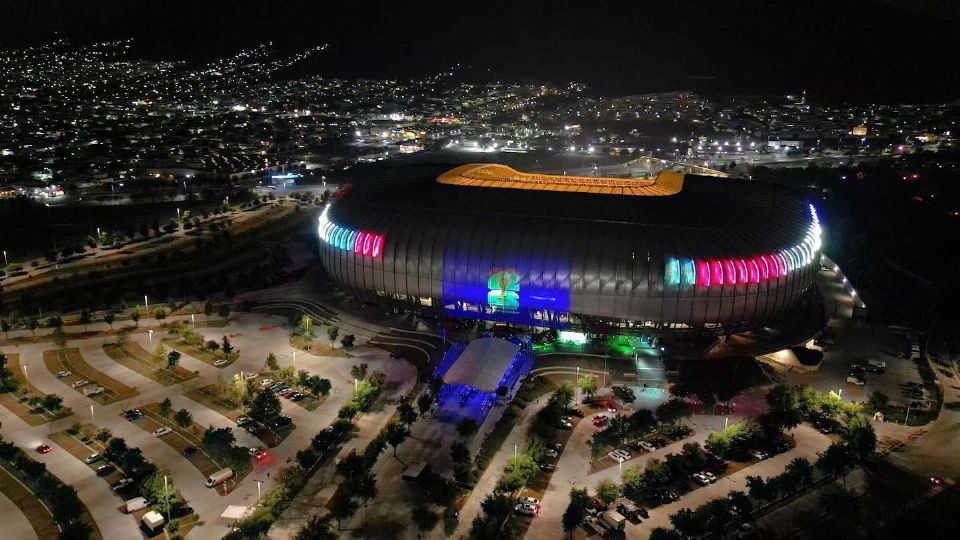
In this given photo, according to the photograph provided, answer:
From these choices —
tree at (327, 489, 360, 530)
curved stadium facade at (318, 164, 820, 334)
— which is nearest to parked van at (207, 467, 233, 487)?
tree at (327, 489, 360, 530)

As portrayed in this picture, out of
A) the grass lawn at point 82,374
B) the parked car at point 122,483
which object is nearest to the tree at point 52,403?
the grass lawn at point 82,374

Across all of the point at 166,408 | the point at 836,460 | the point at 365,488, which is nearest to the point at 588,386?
the point at 836,460

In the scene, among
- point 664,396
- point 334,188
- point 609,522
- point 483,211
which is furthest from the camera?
point 334,188

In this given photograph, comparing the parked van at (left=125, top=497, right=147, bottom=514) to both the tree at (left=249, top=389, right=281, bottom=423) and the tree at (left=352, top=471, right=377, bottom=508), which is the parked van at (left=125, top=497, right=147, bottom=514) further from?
the tree at (left=352, top=471, right=377, bottom=508)

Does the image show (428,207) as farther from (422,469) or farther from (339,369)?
(422,469)

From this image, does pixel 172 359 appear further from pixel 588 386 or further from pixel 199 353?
pixel 588 386

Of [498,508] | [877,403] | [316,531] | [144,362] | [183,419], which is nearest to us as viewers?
[316,531]

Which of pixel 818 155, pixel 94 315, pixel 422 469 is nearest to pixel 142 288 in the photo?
pixel 94 315
